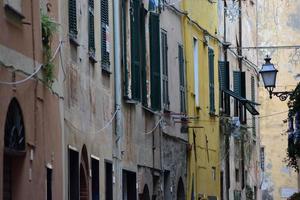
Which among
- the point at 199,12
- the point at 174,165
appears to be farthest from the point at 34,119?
the point at 199,12

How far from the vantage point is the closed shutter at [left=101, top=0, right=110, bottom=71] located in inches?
746

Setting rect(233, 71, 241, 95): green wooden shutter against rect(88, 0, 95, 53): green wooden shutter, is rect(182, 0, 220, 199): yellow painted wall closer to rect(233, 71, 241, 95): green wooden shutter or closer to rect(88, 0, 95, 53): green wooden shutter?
rect(233, 71, 241, 95): green wooden shutter

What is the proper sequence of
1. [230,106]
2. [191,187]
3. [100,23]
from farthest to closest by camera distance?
[230,106] → [191,187] → [100,23]

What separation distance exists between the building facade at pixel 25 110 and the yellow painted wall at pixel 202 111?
46.0 feet

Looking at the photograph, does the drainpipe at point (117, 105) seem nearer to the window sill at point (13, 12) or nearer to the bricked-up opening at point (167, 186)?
the bricked-up opening at point (167, 186)

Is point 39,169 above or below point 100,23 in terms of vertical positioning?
below

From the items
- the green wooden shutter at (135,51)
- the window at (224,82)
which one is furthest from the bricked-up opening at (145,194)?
the window at (224,82)

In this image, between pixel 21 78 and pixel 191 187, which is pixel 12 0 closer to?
pixel 21 78

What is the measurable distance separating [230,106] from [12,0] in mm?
22348

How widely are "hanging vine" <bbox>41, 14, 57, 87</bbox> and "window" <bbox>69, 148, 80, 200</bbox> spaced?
212cm

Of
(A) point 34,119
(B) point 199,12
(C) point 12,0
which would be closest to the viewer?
(C) point 12,0

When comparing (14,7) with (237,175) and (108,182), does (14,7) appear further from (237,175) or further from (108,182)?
(237,175)

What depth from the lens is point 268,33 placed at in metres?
45.6

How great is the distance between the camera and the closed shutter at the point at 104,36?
1894 centimetres
